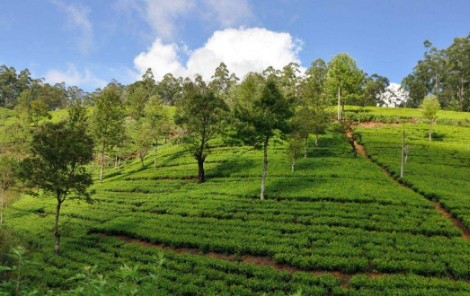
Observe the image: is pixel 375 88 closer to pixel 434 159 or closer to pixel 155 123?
pixel 434 159

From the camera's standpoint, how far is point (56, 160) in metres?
19.7

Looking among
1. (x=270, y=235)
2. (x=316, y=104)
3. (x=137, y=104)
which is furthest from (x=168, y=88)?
(x=270, y=235)

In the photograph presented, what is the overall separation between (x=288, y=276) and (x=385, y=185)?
2013 centimetres

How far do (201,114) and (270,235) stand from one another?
20.4 metres

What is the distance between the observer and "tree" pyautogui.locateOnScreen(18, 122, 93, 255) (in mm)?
19172

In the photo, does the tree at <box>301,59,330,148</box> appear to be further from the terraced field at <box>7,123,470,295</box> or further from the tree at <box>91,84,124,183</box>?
the tree at <box>91,84,124,183</box>

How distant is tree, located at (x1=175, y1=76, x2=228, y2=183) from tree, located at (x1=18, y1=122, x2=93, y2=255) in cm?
1640

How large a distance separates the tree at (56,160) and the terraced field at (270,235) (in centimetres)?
317

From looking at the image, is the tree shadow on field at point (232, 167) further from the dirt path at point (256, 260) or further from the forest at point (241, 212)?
the dirt path at point (256, 260)

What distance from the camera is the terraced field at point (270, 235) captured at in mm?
14023

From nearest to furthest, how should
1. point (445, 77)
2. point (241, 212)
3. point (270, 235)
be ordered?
point (270, 235) < point (241, 212) < point (445, 77)

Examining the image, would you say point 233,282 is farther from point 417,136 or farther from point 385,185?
point 417,136

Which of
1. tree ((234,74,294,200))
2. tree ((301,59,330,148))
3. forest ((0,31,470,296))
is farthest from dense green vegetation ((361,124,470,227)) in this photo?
tree ((234,74,294,200))

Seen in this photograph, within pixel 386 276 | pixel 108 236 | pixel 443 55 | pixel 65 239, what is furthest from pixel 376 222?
pixel 443 55
